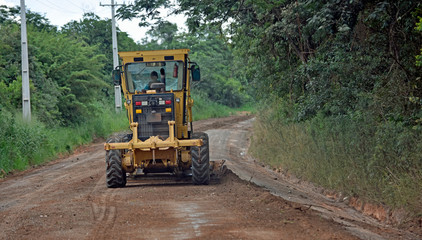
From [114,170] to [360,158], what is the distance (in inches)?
217

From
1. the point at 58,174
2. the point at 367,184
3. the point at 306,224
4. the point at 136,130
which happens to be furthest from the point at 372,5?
the point at 58,174

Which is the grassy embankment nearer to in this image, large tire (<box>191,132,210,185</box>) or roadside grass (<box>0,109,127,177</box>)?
roadside grass (<box>0,109,127,177</box>)

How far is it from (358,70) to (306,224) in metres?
5.84

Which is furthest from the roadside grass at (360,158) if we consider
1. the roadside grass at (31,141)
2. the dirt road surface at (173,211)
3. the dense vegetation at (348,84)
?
the roadside grass at (31,141)

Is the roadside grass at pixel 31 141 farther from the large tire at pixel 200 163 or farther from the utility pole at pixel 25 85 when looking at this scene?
the large tire at pixel 200 163

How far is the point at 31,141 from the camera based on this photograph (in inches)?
833

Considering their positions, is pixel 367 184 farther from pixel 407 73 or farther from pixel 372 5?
pixel 372 5

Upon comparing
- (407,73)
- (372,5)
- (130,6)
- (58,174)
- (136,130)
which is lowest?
(58,174)

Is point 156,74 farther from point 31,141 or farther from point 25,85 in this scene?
point 25,85

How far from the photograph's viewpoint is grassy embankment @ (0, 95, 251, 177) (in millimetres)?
19078

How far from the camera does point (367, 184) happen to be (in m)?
11.6

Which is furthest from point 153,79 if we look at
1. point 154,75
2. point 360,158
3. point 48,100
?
point 48,100

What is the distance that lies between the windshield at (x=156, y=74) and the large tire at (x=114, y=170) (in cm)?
186

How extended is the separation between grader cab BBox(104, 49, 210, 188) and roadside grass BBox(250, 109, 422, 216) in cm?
309
